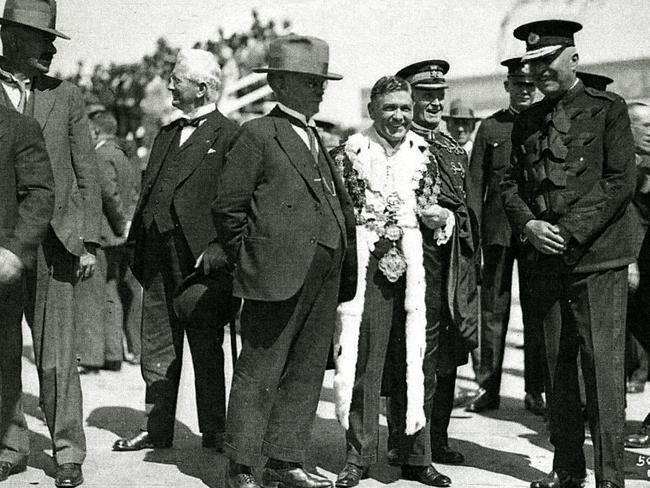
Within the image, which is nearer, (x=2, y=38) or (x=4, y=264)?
(x=4, y=264)

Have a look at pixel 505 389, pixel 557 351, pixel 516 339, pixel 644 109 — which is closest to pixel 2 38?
pixel 557 351

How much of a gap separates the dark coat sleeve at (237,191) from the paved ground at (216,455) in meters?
1.35

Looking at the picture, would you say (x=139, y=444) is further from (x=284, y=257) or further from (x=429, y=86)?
(x=429, y=86)

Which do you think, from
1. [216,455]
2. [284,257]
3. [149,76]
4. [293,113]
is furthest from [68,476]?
[149,76]

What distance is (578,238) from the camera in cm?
470

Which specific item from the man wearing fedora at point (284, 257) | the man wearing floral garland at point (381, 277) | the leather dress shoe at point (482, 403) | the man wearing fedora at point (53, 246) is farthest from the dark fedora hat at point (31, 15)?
the leather dress shoe at point (482, 403)

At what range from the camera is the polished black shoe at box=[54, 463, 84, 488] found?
4938mm

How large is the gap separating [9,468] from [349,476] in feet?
5.79

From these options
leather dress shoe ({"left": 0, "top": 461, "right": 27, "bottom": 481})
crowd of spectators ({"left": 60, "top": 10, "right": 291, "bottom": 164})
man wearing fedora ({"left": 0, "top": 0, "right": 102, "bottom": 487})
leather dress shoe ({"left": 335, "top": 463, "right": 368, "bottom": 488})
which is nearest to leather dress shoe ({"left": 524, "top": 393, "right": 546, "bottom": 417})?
leather dress shoe ({"left": 335, "top": 463, "right": 368, "bottom": 488})

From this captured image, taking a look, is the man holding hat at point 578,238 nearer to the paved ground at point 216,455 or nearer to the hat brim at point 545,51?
the hat brim at point 545,51

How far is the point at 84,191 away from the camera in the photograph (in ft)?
17.2

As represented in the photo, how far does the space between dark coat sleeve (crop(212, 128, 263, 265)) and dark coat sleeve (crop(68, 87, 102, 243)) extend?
847mm

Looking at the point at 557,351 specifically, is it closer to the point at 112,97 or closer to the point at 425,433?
the point at 425,433

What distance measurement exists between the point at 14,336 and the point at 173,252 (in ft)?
3.62
